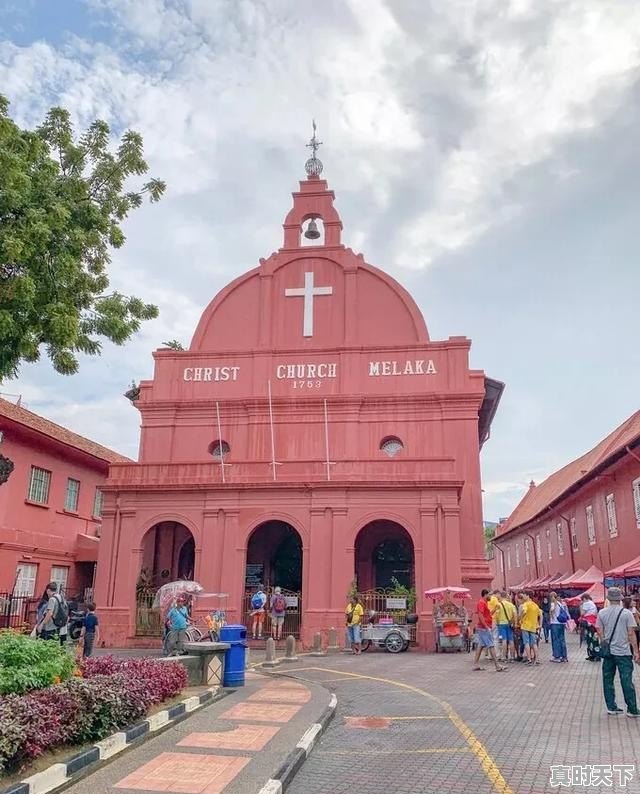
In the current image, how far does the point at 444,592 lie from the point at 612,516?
31.2 ft

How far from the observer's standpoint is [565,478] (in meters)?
41.0

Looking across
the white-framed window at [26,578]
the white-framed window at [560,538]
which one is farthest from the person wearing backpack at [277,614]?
the white-framed window at [560,538]

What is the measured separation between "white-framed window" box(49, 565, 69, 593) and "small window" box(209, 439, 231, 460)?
6.46 meters

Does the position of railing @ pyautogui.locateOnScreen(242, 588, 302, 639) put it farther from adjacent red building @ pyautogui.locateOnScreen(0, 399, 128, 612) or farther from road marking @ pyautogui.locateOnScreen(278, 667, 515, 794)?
road marking @ pyautogui.locateOnScreen(278, 667, 515, 794)

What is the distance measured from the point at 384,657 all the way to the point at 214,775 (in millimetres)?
11435

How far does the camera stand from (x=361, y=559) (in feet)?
76.0

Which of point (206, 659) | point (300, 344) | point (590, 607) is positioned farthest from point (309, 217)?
point (206, 659)

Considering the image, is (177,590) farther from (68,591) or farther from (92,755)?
(92,755)

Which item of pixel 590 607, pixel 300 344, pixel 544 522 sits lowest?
pixel 590 607

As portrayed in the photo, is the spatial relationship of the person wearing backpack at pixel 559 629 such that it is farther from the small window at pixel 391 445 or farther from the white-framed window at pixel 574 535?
the white-framed window at pixel 574 535

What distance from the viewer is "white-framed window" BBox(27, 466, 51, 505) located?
22125 millimetres

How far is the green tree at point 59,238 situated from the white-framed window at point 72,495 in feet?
43.0

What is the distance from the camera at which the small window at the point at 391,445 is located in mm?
23984

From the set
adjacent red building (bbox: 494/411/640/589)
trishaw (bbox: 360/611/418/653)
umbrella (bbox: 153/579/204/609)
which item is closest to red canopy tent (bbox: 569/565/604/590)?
adjacent red building (bbox: 494/411/640/589)
